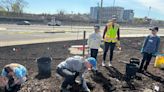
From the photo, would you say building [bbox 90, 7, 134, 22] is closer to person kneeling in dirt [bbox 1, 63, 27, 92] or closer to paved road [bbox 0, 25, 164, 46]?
paved road [bbox 0, 25, 164, 46]

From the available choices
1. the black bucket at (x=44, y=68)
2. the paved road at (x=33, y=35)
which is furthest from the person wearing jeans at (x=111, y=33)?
the paved road at (x=33, y=35)

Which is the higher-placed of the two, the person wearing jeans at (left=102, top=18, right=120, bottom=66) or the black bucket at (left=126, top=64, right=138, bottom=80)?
the person wearing jeans at (left=102, top=18, right=120, bottom=66)

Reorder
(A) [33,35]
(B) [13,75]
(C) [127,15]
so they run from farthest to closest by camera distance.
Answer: (C) [127,15]
(A) [33,35]
(B) [13,75]

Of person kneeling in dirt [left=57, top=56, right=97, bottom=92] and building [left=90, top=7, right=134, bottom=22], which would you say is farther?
building [left=90, top=7, right=134, bottom=22]

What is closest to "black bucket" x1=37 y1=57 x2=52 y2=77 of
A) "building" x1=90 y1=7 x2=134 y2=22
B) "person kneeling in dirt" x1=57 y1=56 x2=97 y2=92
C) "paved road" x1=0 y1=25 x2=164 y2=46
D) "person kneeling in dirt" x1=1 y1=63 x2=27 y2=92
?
"person kneeling in dirt" x1=57 y1=56 x2=97 y2=92

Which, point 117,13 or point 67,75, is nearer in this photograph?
point 67,75

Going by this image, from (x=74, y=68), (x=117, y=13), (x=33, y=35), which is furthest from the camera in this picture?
(x=117, y=13)

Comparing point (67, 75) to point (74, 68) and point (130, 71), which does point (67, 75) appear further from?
point (130, 71)

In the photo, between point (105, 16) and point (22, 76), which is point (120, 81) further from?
point (105, 16)

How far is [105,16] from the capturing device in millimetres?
93062

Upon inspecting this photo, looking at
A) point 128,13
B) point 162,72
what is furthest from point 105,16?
point 162,72

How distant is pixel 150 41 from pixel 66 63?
3.69 m

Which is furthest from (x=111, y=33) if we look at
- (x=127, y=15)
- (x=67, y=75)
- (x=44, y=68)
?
(x=127, y=15)

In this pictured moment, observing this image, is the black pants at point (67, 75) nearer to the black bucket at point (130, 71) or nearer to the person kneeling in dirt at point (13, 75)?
the person kneeling in dirt at point (13, 75)
